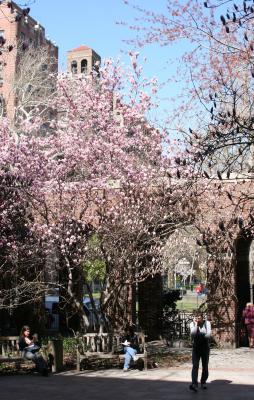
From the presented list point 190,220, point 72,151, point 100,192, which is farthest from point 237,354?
point 72,151

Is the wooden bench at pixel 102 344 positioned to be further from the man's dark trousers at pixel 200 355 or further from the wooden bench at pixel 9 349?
the man's dark trousers at pixel 200 355

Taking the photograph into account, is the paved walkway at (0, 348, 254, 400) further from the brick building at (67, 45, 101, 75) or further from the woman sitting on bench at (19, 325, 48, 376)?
the brick building at (67, 45, 101, 75)

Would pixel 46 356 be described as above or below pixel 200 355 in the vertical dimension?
below

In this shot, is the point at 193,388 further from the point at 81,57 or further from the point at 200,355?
the point at 81,57

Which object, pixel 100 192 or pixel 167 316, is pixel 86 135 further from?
A: pixel 167 316

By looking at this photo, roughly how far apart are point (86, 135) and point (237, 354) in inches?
295

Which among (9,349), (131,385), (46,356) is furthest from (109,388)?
(9,349)

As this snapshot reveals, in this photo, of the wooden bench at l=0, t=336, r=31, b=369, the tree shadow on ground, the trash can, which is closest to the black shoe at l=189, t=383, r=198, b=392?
the tree shadow on ground

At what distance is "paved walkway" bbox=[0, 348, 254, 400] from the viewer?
1054 centimetres

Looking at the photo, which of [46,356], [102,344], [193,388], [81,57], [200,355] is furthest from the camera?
[81,57]

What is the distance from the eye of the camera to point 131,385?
11672mm

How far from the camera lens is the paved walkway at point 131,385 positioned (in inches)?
415

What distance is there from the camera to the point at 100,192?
637 inches

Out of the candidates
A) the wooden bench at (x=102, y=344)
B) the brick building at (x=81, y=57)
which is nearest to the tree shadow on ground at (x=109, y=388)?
the wooden bench at (x=102, y=344)
